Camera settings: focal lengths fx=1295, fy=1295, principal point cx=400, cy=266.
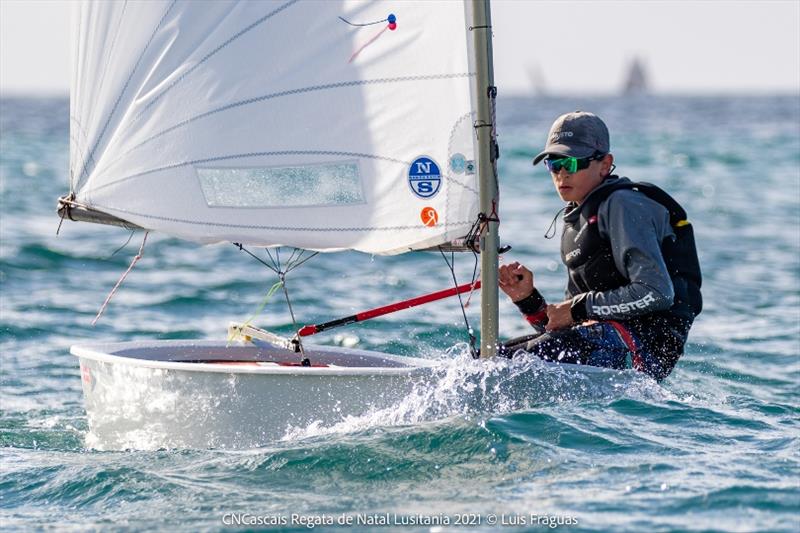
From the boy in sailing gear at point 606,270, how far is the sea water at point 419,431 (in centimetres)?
19

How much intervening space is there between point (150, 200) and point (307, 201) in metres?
0.63

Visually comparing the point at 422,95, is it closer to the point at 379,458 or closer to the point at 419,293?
the point at 379,458

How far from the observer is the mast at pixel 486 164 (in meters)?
4.73

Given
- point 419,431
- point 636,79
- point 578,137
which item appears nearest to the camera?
point 419,431

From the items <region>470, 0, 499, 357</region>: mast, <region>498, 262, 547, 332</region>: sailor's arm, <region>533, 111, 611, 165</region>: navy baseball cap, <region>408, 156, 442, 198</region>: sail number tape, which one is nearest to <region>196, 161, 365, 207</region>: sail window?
<region>408, 156, 442, 198</region>: sail number tape

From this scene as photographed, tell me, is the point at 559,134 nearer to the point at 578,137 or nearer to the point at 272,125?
the point at 578,137

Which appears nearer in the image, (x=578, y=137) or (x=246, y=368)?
(x=246, y=368)

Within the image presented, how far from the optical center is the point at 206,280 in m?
10.2

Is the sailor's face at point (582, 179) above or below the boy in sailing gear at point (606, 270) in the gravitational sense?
above

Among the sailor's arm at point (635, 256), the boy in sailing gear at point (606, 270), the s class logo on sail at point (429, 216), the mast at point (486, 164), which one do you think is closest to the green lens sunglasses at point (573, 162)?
the boy in sailing gear at point (606, 270)

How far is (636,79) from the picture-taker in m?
112

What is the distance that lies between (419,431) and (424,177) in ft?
3.14

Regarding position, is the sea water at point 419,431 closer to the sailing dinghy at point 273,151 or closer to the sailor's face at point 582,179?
the sailing dinghy at point 273,151

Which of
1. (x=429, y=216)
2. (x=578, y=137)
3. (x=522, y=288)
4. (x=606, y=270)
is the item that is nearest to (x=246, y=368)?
(x=429, y=216)
